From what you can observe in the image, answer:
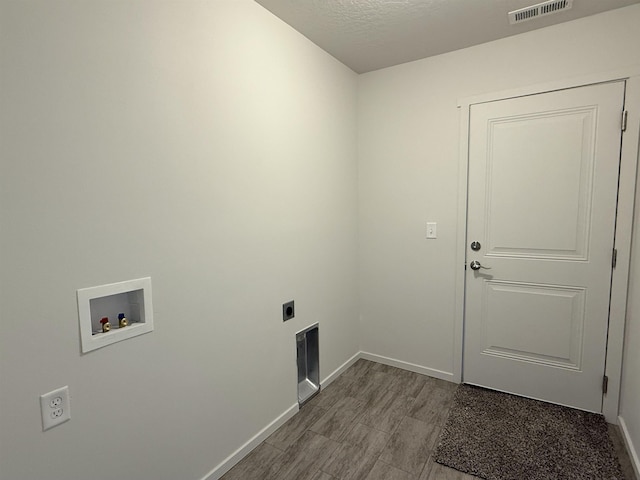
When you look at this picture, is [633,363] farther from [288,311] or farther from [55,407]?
[55,407]

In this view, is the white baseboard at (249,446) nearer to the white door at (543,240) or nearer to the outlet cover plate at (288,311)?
the outlet cover plate at (288,311)

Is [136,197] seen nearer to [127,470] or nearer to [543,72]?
[127,470]

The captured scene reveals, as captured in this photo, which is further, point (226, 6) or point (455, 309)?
point (455, 309)

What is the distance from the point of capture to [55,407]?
3.73ft

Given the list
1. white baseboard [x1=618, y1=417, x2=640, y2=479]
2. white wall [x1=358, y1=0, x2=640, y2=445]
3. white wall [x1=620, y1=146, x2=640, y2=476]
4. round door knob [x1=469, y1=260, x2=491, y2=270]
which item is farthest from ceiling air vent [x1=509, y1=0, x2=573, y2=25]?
white baseboard [x1=618, y1=417, x2=640, y2=479]

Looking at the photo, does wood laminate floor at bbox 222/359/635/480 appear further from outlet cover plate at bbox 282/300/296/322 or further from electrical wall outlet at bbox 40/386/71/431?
electrical wall outlet at bbox 40/386/71/431

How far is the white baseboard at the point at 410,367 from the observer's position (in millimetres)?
2697

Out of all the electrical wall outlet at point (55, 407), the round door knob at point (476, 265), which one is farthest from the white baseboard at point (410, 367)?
the electrical wall outlet at point (55, 407)

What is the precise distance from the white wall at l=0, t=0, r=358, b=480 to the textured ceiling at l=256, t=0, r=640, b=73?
0.53ft

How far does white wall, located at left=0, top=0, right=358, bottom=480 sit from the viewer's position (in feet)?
3.47

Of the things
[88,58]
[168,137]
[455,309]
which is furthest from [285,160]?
[455,309]

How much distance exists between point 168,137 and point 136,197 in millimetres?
303

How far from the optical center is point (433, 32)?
7.13 ft

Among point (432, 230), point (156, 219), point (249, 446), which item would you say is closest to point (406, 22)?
point (432, 230)
